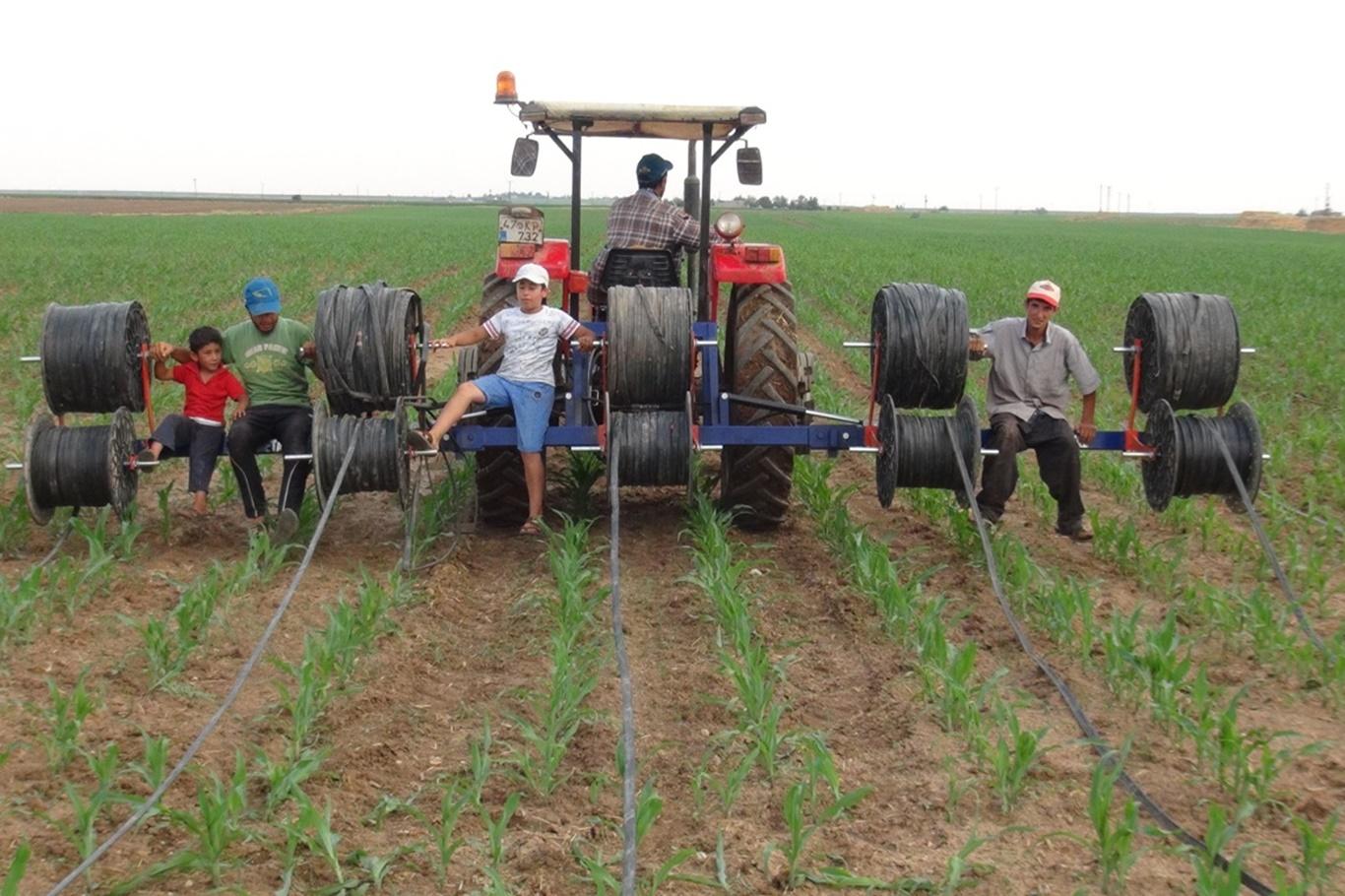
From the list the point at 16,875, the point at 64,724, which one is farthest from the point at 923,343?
the point at 16,875

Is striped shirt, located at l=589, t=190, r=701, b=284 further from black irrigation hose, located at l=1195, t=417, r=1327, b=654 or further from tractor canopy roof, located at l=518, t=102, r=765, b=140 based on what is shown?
black irrigation hose, located at l=1195, t=417, r=1327, b=654

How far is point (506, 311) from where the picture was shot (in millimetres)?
7145

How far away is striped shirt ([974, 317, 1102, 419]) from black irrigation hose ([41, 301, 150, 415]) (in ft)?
14.1

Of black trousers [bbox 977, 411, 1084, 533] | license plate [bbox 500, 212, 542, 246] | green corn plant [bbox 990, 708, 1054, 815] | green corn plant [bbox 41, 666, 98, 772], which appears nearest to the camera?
green corn plant [bbox 990, 708, 1054, 815]

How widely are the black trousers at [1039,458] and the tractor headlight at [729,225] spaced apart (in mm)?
1647

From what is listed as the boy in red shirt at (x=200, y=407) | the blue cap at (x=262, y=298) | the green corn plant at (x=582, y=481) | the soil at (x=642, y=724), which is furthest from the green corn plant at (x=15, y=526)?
the green corn plant at (x=582, y=481)

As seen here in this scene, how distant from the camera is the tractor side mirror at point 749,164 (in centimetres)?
800

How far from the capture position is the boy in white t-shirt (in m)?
6.92

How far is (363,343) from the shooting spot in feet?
22.1

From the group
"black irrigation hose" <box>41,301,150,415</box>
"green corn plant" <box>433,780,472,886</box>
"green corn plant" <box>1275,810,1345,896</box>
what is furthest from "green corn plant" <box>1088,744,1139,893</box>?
"black irrigation hose" <box>41,301,150,415</box>

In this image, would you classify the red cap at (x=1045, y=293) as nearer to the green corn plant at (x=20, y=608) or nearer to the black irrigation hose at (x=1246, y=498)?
the black irrigation hose at (x=1246, y=498)

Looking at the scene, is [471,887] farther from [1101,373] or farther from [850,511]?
[1101,373]

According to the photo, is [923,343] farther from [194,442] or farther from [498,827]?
[498,827]

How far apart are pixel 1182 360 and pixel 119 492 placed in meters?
5.17
